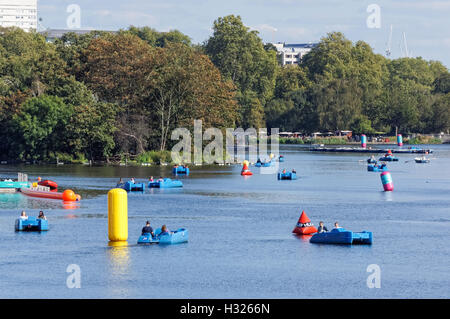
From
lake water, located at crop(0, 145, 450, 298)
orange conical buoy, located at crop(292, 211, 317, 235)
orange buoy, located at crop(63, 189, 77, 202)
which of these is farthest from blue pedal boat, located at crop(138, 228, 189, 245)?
orange buoy, located at crop(63, 189, 77, 202)

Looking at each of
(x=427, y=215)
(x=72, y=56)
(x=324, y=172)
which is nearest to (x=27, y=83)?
(x=72, y=56)

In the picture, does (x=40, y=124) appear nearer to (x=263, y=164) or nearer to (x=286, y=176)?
(x=263, y=164)

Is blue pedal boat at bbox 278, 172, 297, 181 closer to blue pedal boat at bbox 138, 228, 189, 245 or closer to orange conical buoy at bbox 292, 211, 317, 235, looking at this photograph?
orange conical buoy at bbox 292, 211, 317, 235

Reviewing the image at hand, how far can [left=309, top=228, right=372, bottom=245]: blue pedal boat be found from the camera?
207 feet

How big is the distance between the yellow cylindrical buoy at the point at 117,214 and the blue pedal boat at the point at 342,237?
13921 mm

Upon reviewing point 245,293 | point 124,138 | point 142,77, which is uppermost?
point 142,77

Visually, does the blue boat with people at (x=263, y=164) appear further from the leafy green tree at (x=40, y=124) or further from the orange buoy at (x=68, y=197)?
the orange buoy at (x=68, y=197)

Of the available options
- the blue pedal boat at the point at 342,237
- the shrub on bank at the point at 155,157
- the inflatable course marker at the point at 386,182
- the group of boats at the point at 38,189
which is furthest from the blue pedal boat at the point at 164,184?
the blue pedal boat at the point at 342,237

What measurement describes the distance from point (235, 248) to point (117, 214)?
351 inches

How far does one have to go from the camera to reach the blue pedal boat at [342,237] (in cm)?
6322

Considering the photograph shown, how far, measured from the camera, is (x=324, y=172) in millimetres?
143500

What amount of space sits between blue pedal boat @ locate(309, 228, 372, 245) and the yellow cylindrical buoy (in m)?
13.9

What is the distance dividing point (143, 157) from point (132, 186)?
43475 millimetres

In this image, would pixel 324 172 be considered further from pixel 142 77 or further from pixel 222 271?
pixel 222 271
